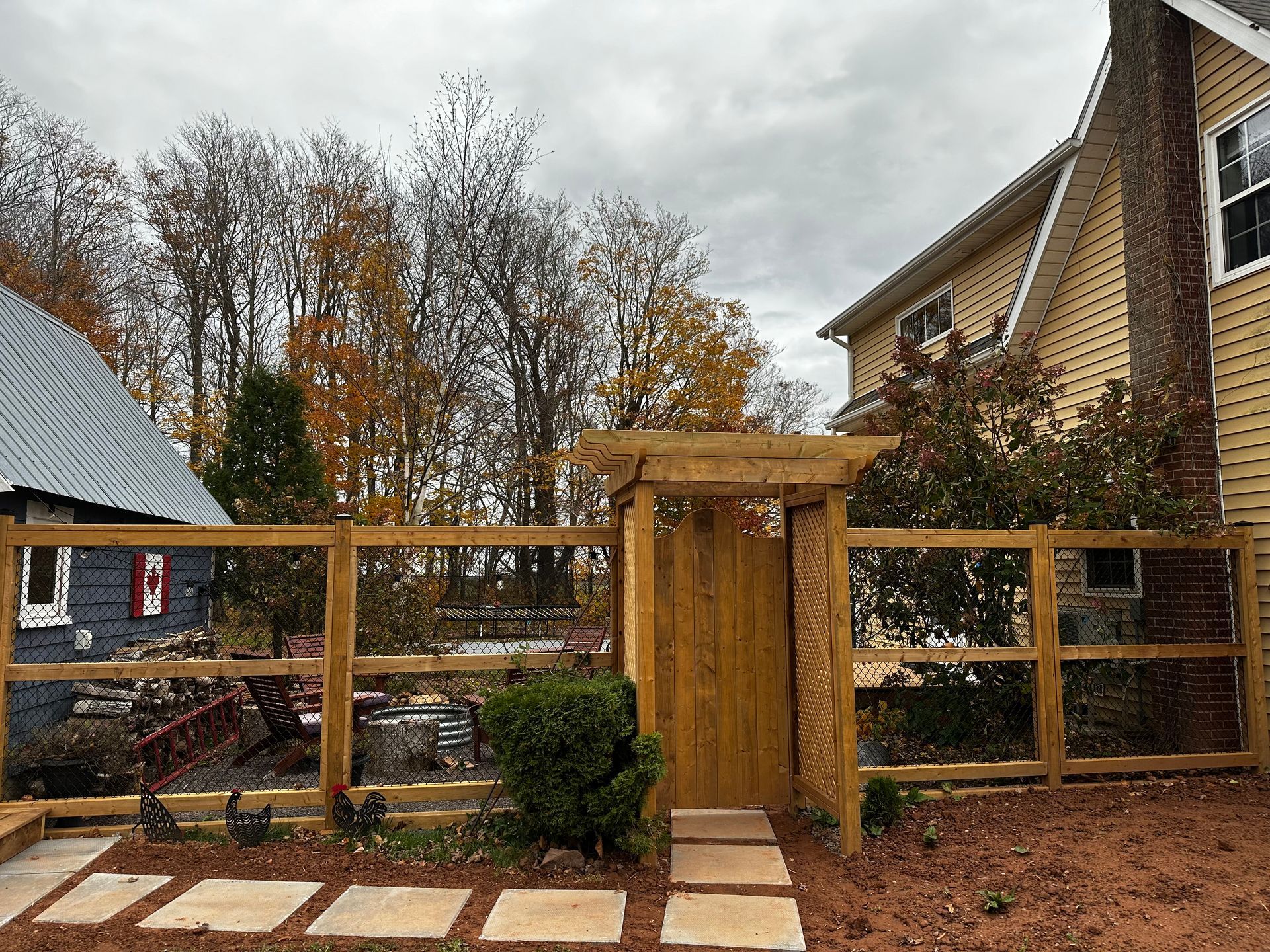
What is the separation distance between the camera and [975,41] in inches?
375

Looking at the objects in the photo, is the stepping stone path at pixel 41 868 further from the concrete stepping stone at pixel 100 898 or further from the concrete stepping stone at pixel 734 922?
the concrete stepping stone at pixel 734 922

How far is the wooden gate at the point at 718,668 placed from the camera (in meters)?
5.09

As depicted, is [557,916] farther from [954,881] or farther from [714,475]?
[714,475]

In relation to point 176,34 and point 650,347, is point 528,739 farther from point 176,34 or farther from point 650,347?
point 176,34

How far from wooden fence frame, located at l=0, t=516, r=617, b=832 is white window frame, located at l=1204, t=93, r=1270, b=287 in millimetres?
6121

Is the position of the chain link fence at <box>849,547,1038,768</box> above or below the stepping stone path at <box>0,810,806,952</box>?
above

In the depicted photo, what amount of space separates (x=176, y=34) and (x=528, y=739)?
19.3 meters

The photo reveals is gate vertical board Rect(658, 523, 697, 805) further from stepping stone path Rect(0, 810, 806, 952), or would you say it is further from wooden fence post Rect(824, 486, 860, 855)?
wooden fence post Rect(824, 486, 860, 855)

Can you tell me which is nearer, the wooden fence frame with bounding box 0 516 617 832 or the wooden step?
the wooden step

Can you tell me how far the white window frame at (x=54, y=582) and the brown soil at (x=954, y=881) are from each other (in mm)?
3905

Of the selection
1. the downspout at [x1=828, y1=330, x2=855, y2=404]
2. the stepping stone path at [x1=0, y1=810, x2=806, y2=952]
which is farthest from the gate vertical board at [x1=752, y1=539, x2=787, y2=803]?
the downspout at [x1=828, y1=330, x2=855, y2=404]

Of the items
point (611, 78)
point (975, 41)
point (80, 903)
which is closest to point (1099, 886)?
point (80, 903)

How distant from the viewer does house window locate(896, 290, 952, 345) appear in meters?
11.4

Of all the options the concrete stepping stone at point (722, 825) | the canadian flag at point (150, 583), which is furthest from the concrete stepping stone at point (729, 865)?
the canadian flag at point (150, 583)
